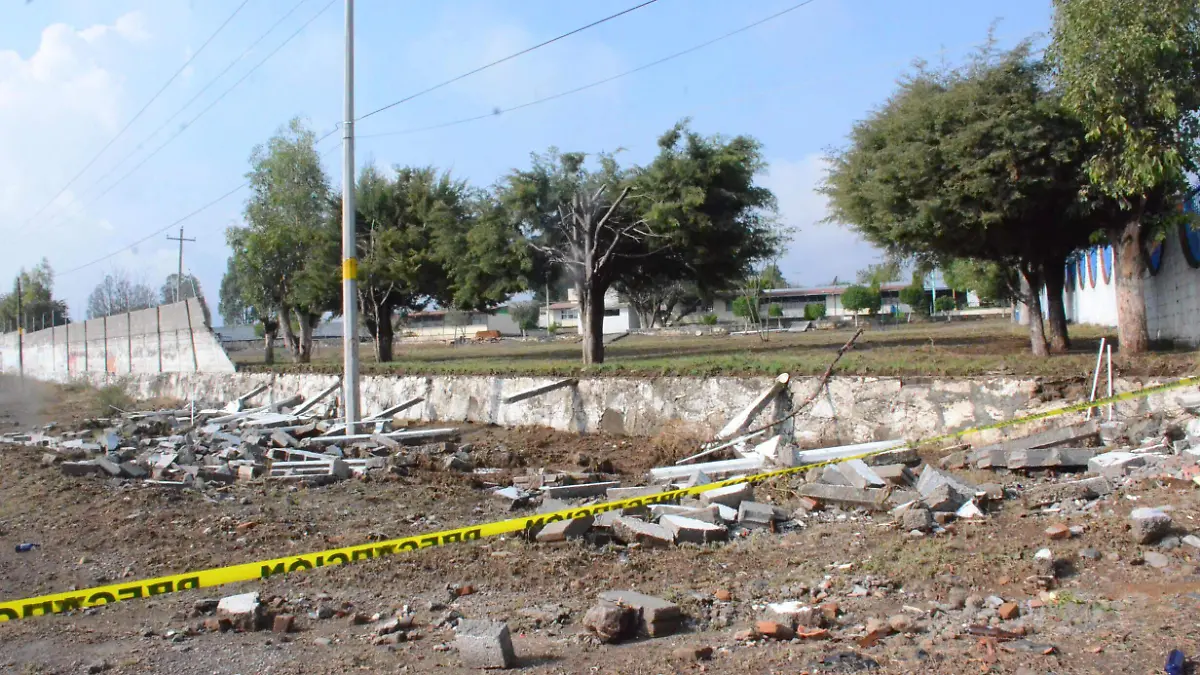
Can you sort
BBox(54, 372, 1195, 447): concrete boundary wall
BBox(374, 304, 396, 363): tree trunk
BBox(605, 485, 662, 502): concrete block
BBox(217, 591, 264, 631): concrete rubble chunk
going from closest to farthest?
BBox(217, 591, 264, 631): concrete rubble chunk
BBox(605, 485, 662, 502): concrete block
BBox(54, 372, 1195, 447): concrete boundary wall
BBox(374, 304, 396, 363): tree trunk

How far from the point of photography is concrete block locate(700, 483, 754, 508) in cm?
841

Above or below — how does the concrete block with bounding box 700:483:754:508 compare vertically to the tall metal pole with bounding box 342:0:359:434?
below

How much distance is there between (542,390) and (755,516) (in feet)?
30.4

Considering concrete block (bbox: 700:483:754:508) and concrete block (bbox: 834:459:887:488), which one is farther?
concrete block (bbox: 834:459:887:488)

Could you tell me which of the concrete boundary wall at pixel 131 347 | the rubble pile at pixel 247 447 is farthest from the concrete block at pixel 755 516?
the concrete boundary wall at pixel 131 347

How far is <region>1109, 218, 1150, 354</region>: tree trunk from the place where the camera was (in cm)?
1363

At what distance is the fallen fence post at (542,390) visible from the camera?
54.4 feet

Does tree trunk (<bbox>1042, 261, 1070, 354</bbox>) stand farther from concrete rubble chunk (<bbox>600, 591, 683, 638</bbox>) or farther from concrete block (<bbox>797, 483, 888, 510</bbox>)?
concrete rubble chunk (<bbox>600, 591, 683, 638</bbox>)

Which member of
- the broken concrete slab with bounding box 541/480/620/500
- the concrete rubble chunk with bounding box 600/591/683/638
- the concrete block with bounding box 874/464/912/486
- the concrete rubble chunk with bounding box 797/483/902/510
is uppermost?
the concrete block with bounding box 874/464/912/486

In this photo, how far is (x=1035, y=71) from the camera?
14578mm

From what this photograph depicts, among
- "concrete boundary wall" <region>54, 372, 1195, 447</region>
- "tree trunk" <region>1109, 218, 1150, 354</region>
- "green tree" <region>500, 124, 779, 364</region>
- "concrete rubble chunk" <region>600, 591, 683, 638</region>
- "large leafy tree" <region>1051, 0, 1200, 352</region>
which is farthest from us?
"green tree" <region>500, 124, 779, 364</region>

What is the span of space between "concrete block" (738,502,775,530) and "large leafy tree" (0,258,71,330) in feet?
256

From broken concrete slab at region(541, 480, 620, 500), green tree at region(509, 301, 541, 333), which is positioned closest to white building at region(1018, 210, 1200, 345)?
broken concrete slab at region(541, 480, 620, 500)

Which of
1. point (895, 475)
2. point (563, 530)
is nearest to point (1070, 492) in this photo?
point (895, 475)
